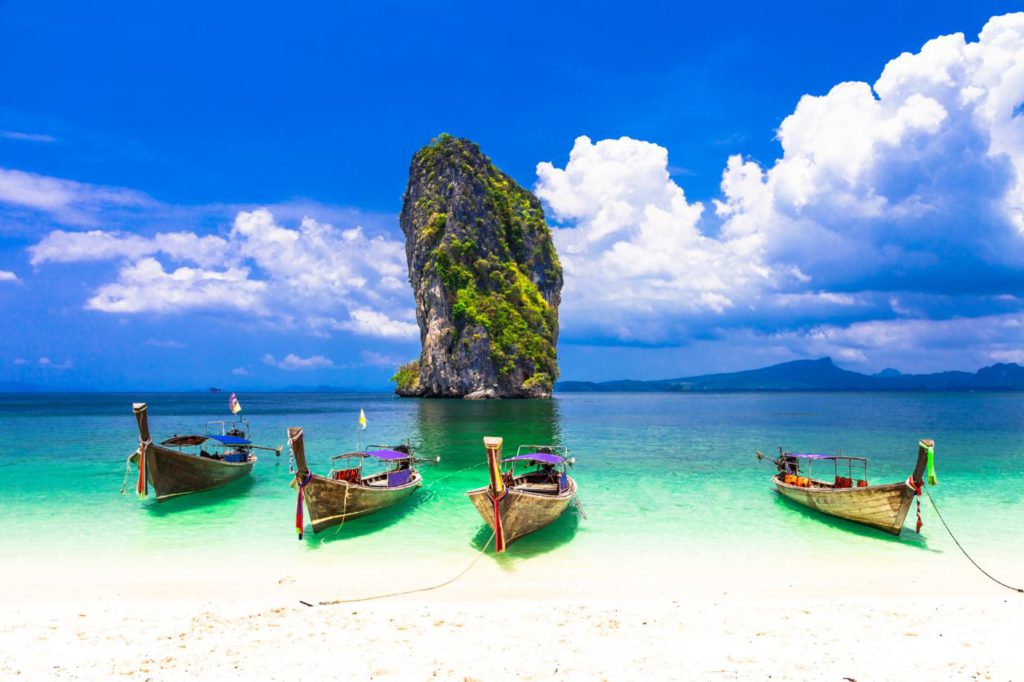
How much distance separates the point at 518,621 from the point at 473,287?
88.7 meters

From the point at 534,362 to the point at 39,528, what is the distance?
84.8m

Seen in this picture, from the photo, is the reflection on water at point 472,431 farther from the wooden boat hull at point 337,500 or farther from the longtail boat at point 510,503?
the longtail boat at point 510,503

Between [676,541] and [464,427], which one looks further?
[464,427]

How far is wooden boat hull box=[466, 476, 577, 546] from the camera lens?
1463 centimetres

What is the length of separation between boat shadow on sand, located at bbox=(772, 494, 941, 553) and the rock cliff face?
7878 centimetres

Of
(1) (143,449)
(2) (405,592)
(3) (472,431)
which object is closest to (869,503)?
(2) (405,592)

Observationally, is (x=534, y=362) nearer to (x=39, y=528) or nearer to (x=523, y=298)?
(x=523, y=298)

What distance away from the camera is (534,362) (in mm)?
→ 99938

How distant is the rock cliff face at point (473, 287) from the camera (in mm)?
97000

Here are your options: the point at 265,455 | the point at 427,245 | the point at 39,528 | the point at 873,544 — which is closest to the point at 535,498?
the point at 873,544

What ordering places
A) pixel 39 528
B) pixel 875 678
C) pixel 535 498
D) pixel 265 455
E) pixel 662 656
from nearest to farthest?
1. pixel 875 678
2. pixel 662 656
3. pixel 535 498
4. pixel 39 528
5. pixel 265 455

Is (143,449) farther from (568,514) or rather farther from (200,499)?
(568,514)

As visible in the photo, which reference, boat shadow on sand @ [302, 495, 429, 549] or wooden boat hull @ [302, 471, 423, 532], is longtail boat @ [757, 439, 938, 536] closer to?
boat shadow on sand @ [302, 495, 429, 549]

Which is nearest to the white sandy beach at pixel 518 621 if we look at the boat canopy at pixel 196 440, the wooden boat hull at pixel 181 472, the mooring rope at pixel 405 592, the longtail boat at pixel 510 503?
the mooring rope at pixel 405 592
